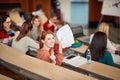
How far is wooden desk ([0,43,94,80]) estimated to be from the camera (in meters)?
2.97

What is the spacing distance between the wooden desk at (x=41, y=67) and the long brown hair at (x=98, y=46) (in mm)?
790

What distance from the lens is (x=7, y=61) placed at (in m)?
3.55

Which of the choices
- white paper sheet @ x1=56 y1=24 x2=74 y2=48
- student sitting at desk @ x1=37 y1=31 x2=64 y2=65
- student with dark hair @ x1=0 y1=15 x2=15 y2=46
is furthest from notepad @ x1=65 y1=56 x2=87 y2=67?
student with dark hair @ x1=0 y1=15 x2=15 y2=46

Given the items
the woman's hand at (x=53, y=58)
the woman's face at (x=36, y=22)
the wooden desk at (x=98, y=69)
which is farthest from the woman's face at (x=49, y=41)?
the woman's face at (x=36, y=22)

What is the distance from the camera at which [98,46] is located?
12.5ft

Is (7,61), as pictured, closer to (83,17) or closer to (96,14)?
(96,14)

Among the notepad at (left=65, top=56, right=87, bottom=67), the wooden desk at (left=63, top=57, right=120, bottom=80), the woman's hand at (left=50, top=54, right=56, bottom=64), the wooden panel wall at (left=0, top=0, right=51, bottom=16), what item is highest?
the wooden panel wall at (left=0, top=0, right=51, bottom=16)

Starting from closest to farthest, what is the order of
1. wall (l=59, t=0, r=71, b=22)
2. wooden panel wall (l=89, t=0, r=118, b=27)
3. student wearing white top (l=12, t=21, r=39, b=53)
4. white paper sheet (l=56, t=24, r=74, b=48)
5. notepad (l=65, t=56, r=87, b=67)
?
notepad (l=65, t=56, r=87, b=67) < white paper sheet (l=56, t=24, r=74, b=48) < student wearing white top (l=12, t=21, r=39, b=53) < wall (l=59, t=0, r=71, b=22) < wooden panel wall (l=89, t=0, r=118, b=27)

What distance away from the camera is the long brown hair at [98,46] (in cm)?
378

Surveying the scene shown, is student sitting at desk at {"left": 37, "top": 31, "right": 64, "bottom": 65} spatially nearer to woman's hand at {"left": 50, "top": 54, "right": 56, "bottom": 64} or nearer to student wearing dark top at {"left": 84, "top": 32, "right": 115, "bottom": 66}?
woman's hand at {"left": 50, "top": 54, "right": 56, "bottom": 64}

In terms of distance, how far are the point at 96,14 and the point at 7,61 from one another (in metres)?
7.32

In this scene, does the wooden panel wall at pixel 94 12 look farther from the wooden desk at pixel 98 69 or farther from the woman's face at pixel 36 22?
the wooden desk at pixel 98 69

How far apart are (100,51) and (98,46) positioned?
0.08 m

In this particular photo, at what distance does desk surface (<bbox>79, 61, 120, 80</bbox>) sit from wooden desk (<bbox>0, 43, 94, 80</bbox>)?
37 cm
